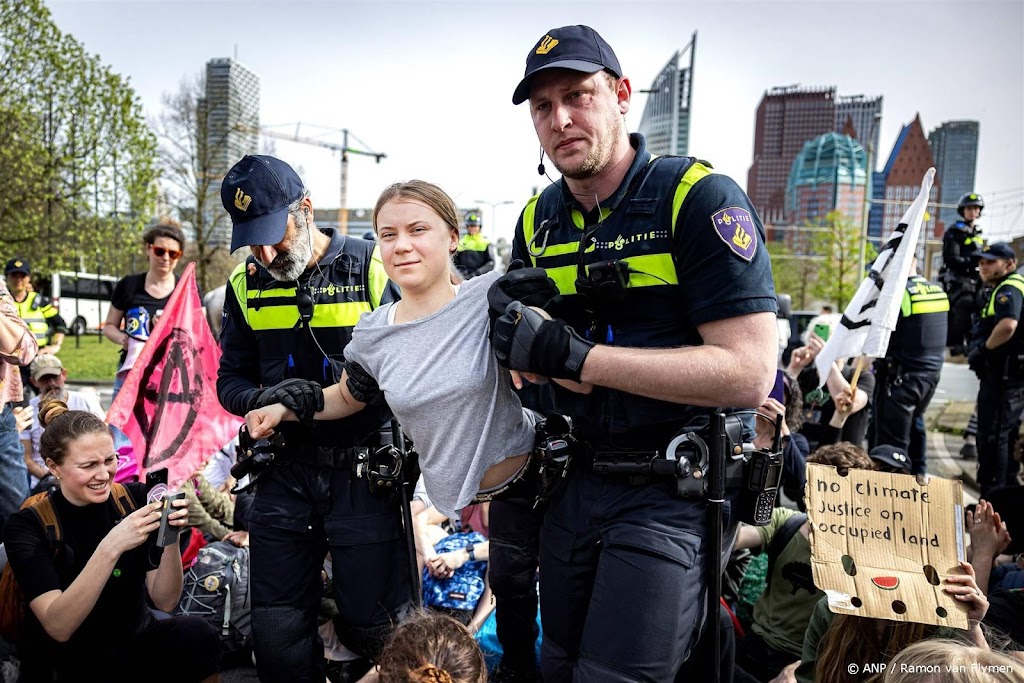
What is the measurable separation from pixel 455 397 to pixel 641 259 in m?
0.67

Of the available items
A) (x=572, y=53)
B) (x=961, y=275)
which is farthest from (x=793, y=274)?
(x=572, y=53)

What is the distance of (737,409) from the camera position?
222cm

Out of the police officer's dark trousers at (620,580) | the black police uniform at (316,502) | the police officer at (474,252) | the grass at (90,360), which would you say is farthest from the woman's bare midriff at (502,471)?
the grass at (90,360)

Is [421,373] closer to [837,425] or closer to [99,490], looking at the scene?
[99,490]

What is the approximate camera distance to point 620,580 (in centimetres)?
196

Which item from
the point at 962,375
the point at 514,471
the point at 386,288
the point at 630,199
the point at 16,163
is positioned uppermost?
the point at 16,163

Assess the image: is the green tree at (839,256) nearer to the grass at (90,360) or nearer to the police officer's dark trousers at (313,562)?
the grass at (90,360)

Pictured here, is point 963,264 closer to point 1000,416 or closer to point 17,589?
point 1000,416

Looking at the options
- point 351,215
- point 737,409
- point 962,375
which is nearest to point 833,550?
point 737,409

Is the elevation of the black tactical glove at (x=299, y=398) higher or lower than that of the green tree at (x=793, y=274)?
lower

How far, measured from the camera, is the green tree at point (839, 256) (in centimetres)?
3872

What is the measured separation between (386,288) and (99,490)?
156 cm

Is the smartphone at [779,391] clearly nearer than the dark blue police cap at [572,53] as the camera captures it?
No

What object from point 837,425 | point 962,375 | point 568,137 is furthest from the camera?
point 962,375
